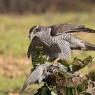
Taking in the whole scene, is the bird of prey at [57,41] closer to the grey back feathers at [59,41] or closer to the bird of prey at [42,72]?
the grey back feathers at [59,41]

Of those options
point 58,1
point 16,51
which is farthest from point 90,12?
point 16,51

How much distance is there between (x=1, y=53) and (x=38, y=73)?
9.22 metres

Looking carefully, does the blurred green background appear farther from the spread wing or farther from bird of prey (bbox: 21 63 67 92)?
bird of prey (bbox: 21 63 67 92)

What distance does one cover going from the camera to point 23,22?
2339 cm

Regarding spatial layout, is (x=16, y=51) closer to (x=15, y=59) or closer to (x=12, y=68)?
(x=15, y=59)

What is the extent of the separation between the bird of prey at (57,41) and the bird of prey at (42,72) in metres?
0.26

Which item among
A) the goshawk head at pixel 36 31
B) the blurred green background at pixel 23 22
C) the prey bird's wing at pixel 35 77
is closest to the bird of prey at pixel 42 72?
the prey bird's wing at pixel 35 77

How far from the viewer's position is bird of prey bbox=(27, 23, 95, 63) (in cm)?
756

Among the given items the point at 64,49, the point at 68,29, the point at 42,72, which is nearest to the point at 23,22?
the point at 68,29

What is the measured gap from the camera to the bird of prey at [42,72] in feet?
22.6

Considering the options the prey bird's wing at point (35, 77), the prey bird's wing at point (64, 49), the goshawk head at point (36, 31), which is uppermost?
the goshawk head at point (36, 31)

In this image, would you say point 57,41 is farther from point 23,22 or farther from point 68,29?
point 23,22

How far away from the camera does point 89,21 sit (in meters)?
23.5

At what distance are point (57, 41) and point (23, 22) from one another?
1575 centimetres
